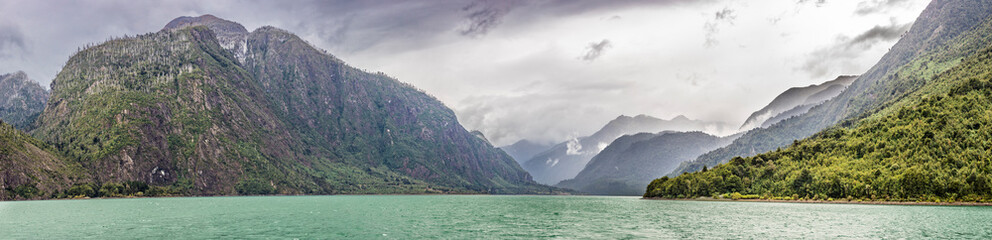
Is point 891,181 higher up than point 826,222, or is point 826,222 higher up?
point 891,181

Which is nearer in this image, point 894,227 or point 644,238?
point 644,238

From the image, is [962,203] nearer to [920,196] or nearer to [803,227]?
[920,196]

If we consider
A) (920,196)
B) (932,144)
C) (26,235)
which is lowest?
(26,235)

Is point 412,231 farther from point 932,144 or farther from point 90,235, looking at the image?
point 932,144

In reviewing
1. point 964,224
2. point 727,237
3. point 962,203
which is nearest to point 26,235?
point 727,237

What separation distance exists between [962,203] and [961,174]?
13.0 metres

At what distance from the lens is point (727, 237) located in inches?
3223

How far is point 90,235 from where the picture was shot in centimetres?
8125

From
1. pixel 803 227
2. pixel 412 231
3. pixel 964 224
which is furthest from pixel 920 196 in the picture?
pixel 412 231

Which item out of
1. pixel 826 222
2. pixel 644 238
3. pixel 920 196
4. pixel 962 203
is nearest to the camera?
pixel 644 238

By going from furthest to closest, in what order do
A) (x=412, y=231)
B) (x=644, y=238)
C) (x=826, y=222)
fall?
(x=826, y=222) < (x=412, y=231) < (x=644, y=238)

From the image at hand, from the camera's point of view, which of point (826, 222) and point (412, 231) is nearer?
point (412, 231)

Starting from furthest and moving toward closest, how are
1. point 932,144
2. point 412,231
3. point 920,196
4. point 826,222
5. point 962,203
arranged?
point 932,144, point 920,196, point 962,203, point 826,222, point 412,231

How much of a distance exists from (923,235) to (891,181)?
118833 mm
